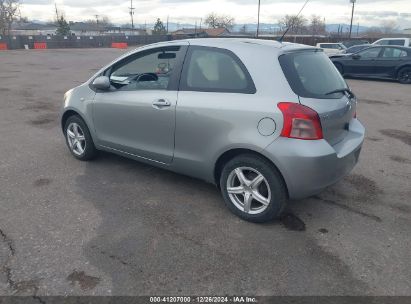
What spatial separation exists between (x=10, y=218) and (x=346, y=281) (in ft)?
9.97

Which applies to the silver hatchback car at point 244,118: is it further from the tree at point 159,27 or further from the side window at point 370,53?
the tree at point 159,27

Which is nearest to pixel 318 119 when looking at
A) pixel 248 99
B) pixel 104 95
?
pixel 248 99

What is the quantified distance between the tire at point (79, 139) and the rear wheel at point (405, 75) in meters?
12.8

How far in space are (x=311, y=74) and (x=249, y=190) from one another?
1245 millimetres

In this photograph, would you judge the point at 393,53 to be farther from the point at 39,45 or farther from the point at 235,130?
the point at 39,45

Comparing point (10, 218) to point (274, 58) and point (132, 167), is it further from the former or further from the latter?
point (274, 58)

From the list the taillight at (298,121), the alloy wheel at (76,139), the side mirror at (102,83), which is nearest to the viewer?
the taillight at (298,121)

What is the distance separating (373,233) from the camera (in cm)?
332

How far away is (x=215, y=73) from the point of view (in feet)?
11.6

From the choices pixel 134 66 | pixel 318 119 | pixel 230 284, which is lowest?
pixel 230 284

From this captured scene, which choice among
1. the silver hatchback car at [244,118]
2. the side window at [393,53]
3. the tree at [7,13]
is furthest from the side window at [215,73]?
the tree at [7,13]

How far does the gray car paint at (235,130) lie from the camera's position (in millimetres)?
3111

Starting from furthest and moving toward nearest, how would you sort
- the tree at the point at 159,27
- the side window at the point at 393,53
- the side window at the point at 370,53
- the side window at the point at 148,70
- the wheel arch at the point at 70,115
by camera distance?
1. the tree at the point at 159,27
2. the side window at the point at 370,53
3. the side window at the point at 393,53
4. the wheel arch at the point at 70,115
5. the side window at the point at 148,70

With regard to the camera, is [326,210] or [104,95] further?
[104,95]
